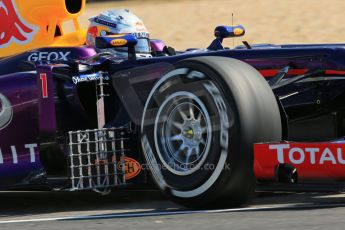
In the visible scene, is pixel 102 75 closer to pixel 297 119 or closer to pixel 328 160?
pixel 297 119

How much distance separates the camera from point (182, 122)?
241 inches

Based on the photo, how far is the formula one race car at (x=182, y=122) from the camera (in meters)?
5.71

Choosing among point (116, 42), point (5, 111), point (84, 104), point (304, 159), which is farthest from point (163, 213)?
point (5, 111)

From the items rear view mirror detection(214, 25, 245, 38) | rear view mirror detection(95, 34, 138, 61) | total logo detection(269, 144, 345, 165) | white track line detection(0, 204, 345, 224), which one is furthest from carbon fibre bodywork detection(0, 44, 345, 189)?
rear view mirror detection(214, 25, 245, 38)

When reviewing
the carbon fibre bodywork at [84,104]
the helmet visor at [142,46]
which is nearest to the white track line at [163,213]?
the carbon fibre bodywork at [84,104]

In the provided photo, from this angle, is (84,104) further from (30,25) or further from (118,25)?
(30,25)

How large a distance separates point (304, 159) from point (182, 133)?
0.88 m

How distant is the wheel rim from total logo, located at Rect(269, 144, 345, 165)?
485mm

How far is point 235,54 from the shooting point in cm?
652

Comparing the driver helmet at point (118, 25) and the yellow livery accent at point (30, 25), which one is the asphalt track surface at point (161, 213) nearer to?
the driver helmet at point (118, 25)

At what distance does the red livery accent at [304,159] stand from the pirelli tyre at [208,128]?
0.25ft

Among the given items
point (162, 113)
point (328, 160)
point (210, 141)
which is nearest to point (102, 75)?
point (162, 113)

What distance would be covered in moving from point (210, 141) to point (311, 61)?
1.03m

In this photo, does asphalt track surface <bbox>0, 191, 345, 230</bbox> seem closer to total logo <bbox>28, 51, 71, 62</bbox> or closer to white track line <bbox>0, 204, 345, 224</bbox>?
white track line <bbox>0, 204, 345, 224</bbox>
